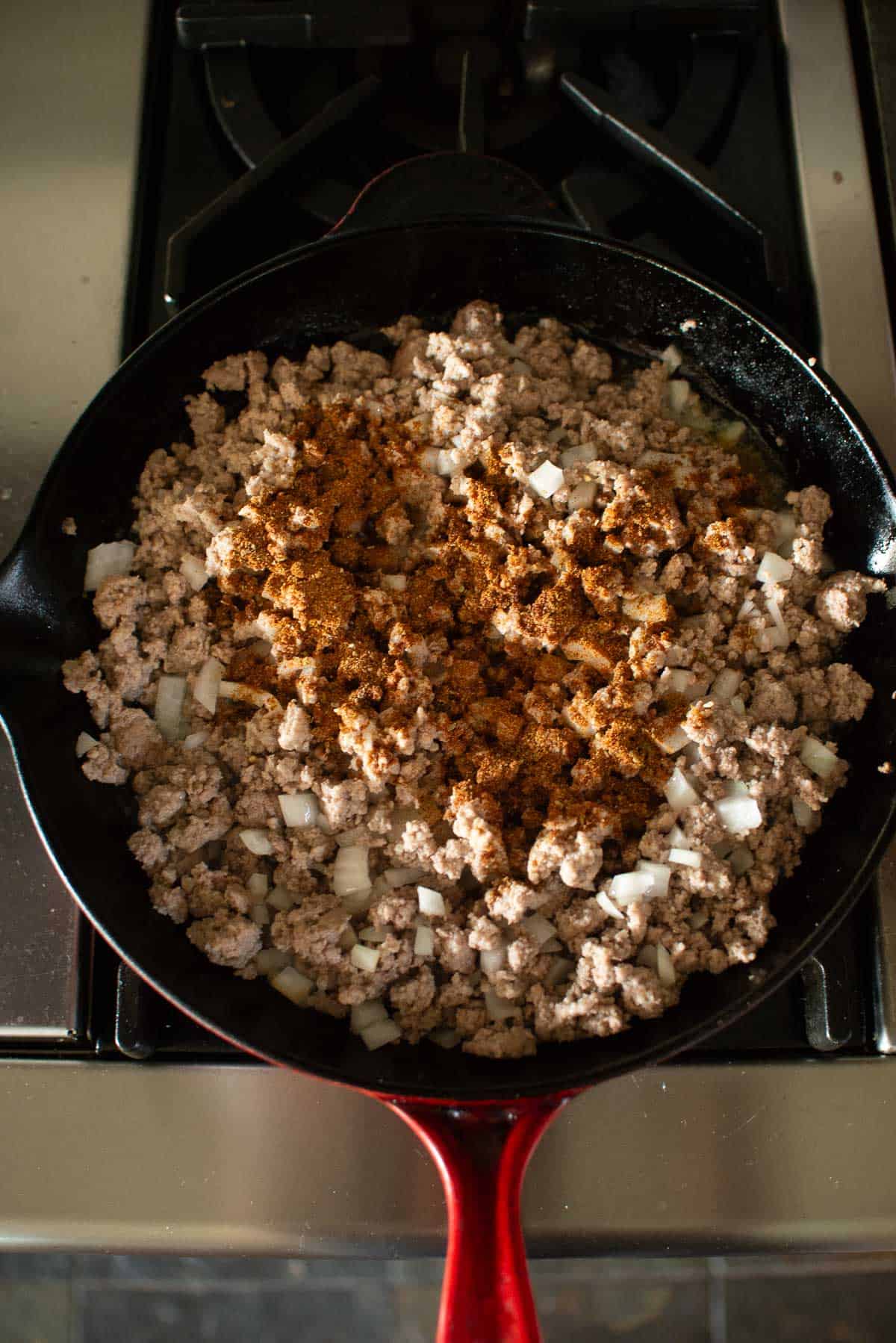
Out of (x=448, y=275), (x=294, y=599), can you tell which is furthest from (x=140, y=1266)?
(x=448, y=275)

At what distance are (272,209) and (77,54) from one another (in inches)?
13.5

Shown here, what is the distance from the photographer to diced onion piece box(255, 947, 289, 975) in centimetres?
94

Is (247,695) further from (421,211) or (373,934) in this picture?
(421,211)

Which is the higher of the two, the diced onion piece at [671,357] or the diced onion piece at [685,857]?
the diced onion piece at [671,357]

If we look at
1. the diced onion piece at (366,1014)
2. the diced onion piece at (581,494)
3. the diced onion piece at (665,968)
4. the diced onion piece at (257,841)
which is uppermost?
the diced onion piece at (581,494)

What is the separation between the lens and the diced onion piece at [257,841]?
0.94 metres

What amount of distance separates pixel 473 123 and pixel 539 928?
2.70 feet

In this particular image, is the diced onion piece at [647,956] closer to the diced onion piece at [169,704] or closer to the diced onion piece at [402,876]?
the diced onion piece at [402,876]

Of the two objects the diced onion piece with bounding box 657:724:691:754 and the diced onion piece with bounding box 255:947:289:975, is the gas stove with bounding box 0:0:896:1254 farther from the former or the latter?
the diced onion piece with bounding box 657:724:691:754

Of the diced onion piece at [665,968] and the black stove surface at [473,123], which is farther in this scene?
the black stove surface at [473,123]

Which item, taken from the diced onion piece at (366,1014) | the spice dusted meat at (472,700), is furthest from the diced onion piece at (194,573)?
the diced onion piece at (366,1014)

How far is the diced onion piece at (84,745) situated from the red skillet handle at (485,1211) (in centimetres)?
41

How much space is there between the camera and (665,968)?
0.92m

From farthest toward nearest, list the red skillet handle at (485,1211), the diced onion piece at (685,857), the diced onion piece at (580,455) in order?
the diced onion piece at (580,455)
the diced onion piece at (685,857)
the red skillet handle at (485,1211)
